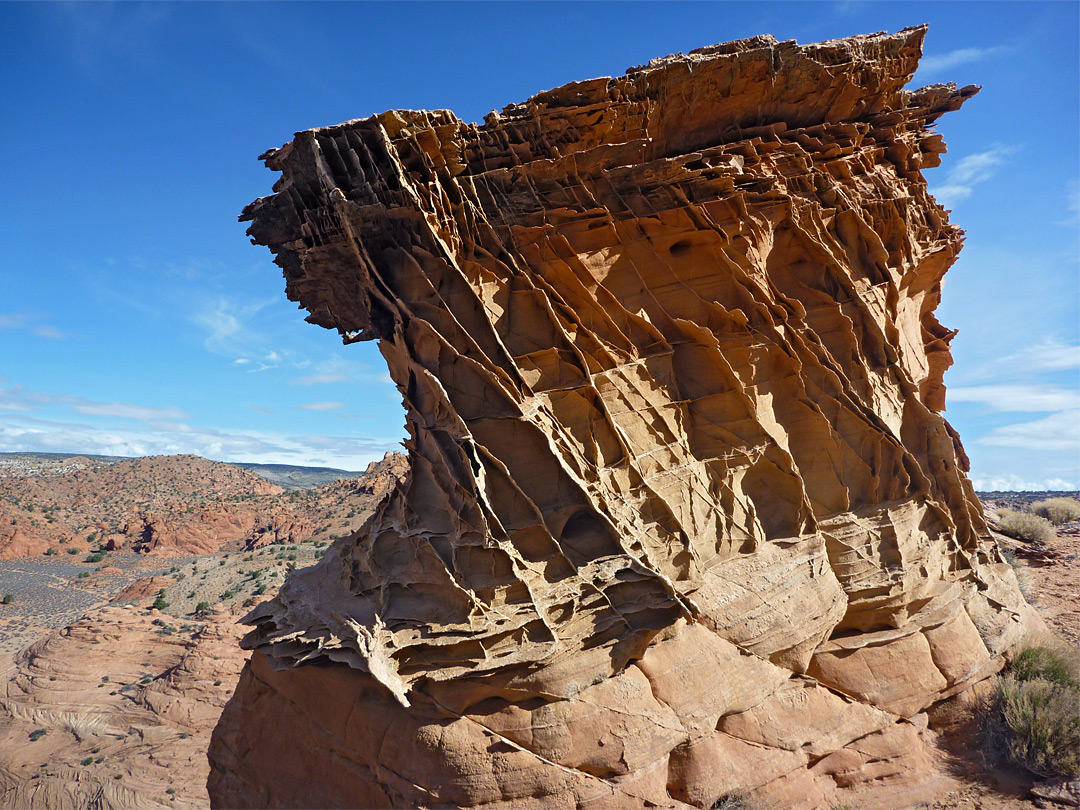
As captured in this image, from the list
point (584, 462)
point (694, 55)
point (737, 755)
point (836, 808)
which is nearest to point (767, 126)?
point (694, 55)

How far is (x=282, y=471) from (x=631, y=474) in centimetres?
14699

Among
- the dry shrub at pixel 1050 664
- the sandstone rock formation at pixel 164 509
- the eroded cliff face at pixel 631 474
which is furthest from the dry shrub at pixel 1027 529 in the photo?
the sandstone rock formation at pixel 164 509

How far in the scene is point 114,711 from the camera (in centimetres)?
1838

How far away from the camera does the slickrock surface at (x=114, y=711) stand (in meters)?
14.6

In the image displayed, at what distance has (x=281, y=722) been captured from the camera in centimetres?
875

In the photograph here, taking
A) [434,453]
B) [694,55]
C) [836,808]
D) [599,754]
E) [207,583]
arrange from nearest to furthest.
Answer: [599,754], [836,808], [434,453], [694,55], [207,583]

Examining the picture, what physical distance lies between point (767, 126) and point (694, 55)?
194cm

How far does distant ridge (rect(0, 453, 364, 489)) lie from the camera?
96438mm

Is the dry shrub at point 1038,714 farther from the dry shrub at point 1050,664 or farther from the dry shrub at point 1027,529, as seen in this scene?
the dry shrub at point 1027,529

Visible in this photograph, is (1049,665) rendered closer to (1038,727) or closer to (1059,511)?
(1038,727)

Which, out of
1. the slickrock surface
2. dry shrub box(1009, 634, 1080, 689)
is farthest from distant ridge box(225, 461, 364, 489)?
dry shrub box(1009, 634, 1080, 689)

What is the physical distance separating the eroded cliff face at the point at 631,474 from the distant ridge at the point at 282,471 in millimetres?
94342

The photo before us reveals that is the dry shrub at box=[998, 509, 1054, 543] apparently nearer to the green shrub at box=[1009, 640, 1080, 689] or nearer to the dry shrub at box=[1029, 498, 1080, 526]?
the dry shrub at box=[1029, 498, 1080, 526]

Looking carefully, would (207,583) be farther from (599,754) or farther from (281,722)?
(599,754)
